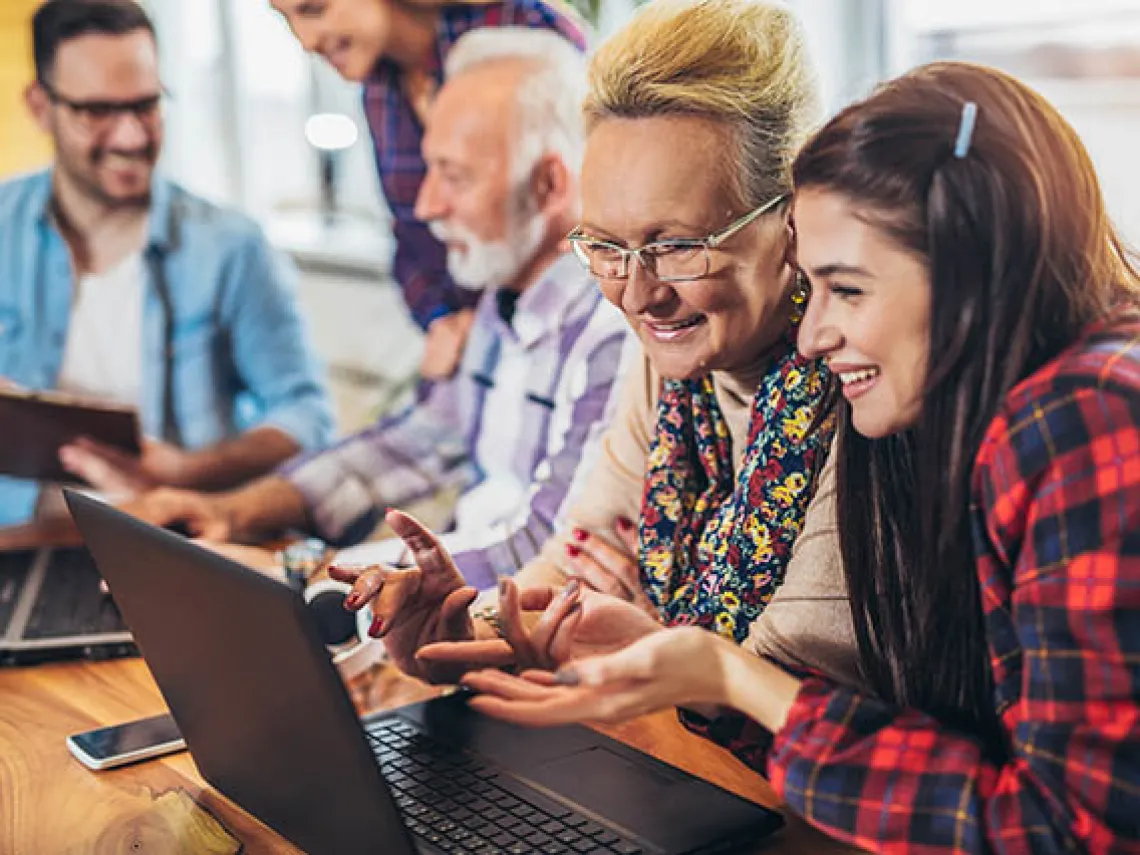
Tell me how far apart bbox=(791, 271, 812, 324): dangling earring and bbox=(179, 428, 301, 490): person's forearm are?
1.62m

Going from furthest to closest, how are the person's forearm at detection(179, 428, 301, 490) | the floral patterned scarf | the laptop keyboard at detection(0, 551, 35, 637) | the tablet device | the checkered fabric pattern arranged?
the person's forearm at detection(179, 428, 301, 490) → the tablet device → the laptop keyboard at detection(0, 551, 35, 637) → the floral patterned scarf → the checkered fabric pattern

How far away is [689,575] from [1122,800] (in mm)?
700

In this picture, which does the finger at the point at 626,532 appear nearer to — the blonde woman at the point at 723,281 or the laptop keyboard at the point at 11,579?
the blonde woman at the point at 723,281

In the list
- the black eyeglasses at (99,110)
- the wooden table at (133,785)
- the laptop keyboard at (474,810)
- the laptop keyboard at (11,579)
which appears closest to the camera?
the laptop keyboard at (474,810)

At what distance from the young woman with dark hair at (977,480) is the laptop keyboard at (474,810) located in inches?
7.7

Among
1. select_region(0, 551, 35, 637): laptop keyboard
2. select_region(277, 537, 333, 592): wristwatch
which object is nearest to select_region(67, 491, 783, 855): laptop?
select_region(277, 537, 333, 592): wristwatch

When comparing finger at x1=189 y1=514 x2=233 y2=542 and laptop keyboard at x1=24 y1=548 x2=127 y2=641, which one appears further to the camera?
finger at x1=189 y1=514 x2=233 y2=542

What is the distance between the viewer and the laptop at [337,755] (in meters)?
1.05

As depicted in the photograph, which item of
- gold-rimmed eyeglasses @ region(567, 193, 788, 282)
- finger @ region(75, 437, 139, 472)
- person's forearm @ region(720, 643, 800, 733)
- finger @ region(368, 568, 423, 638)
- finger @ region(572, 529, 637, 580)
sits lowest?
finger @ region(75, 437, 139, 472)

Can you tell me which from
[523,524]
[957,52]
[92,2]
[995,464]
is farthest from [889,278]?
[92,2]

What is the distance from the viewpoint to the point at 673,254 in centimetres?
137

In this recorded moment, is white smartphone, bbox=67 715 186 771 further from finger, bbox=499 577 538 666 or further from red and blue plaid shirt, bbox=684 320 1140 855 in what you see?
red and blue plaid shirt, bbox=684 320 1140 855

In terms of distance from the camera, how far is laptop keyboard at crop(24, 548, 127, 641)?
1.87 metres

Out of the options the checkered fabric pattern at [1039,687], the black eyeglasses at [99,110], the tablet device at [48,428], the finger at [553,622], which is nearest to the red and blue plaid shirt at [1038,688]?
the checkered fabric pattern at [1039,687]
